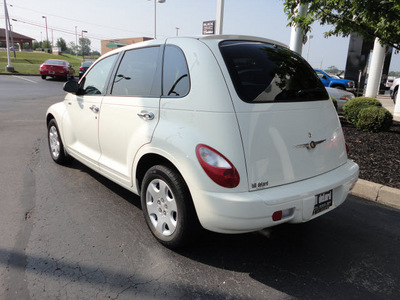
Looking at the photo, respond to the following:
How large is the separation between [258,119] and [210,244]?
1.27m

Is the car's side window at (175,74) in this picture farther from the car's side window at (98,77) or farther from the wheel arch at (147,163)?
the car's side window at (98,77)

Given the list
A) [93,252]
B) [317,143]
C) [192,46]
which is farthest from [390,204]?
[93,252]

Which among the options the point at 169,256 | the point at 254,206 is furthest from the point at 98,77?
the point at 254,206

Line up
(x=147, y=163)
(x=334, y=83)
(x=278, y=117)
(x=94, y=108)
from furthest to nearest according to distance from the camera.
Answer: (x=334, y=83)
(x=94, y=108)
(x=147, y=163)
(x=278, y=117)

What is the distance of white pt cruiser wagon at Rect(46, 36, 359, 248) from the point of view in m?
2.33

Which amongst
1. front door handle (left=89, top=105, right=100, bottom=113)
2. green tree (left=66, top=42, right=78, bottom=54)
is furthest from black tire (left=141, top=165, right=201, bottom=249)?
green tree (left=66, top=42, right=78, bottom=54)

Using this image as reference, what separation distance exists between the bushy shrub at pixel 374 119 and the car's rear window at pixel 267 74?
15.2 ft

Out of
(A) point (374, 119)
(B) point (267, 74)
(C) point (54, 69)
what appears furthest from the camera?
(C) point (54, 69)

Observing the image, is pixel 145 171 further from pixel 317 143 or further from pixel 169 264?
pixel 317 143

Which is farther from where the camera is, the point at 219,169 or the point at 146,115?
the point at 146,115

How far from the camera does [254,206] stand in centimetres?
226

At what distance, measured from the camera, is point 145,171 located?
122 inches

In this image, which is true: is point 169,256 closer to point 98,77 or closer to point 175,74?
point 175,74

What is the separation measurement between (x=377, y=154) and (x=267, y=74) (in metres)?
3.82
